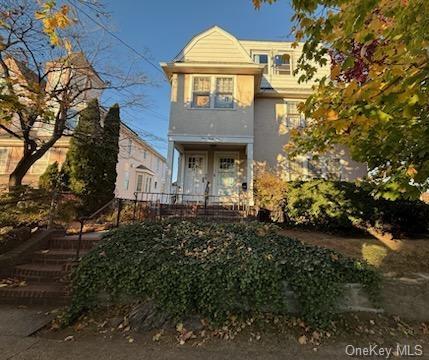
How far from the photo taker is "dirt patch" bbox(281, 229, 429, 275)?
222 inches

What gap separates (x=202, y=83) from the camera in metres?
12.0

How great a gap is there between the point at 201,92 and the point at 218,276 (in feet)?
30.8

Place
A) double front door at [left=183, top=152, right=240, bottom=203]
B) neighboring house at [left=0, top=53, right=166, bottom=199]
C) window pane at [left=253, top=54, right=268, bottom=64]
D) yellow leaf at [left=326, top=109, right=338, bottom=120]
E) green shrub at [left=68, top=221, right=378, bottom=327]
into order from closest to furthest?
yellow leaf at [left=326, top=109, right=338, bottom=120]
green shrub at [left=68, top=221, right=378, bottom=327]
neighboring house at [left=0, top=53, right=166, bottom=199]
double front door at [left=183, top=152, right=240, bottom=203]
window pane at [left=253, top=54, right=268, bottom=64]

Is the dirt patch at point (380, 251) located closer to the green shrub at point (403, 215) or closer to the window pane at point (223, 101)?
the green shrub at point (403, 215)

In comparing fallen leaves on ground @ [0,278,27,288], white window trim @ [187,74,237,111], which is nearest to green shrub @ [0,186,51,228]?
fallen leaves on ground @ [0,278,27,288]

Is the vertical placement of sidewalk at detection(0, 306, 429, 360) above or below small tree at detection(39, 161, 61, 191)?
below

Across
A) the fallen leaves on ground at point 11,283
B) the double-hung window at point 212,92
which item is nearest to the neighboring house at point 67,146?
the double-hung window at point 212,92

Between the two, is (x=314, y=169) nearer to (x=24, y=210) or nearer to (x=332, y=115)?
(x=332, y=115)

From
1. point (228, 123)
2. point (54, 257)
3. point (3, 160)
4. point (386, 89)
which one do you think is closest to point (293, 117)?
point (228, 123)

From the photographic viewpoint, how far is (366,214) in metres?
7.68

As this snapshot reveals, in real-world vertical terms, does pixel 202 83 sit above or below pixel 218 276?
above

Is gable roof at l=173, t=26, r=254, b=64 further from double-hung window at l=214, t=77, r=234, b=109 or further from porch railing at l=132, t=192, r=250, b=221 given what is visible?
porch railing at l=132, t=192, r=250, b=221

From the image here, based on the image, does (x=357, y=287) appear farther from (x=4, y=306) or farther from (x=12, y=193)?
(x=12, y=193)

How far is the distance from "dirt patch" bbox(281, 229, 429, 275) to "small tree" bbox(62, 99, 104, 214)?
8.24 m
